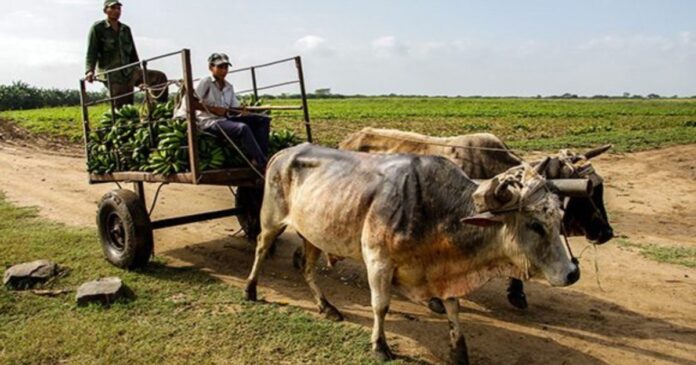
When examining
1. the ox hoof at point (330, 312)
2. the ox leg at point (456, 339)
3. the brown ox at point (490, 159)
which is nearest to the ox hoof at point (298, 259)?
the brown ox at point (490, 159)

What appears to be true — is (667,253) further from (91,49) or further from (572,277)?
(91,49)

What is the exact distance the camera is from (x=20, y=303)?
6.09 metres

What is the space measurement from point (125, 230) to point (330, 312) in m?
2.80

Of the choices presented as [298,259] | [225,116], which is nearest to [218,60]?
[225,116]

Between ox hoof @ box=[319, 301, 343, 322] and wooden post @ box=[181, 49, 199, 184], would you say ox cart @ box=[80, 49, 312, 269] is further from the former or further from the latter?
ox hoof @ box=[319, 301, 343, 322]

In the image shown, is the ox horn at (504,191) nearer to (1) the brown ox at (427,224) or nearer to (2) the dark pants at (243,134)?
(1) the brown ox at (427,224)

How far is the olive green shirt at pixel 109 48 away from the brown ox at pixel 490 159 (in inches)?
141

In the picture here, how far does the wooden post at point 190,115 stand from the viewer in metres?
6.18

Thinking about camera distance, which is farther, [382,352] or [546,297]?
[546,297]

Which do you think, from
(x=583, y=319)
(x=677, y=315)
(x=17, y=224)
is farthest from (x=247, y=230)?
(x=677, y=315)

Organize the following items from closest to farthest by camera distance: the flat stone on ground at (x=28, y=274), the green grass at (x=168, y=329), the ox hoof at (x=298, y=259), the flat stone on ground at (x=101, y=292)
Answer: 1. the green grass at (x=168, y=329)
2. the flat stone on ground at (x=101, y=292)
3. the flat stone on ground at (x=28, y=274)
4. the ox hoof at (x=298, y=259)

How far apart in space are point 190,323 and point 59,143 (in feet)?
63.9

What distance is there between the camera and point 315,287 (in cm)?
599

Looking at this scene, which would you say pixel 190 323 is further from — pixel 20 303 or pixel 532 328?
pixel 532 328
